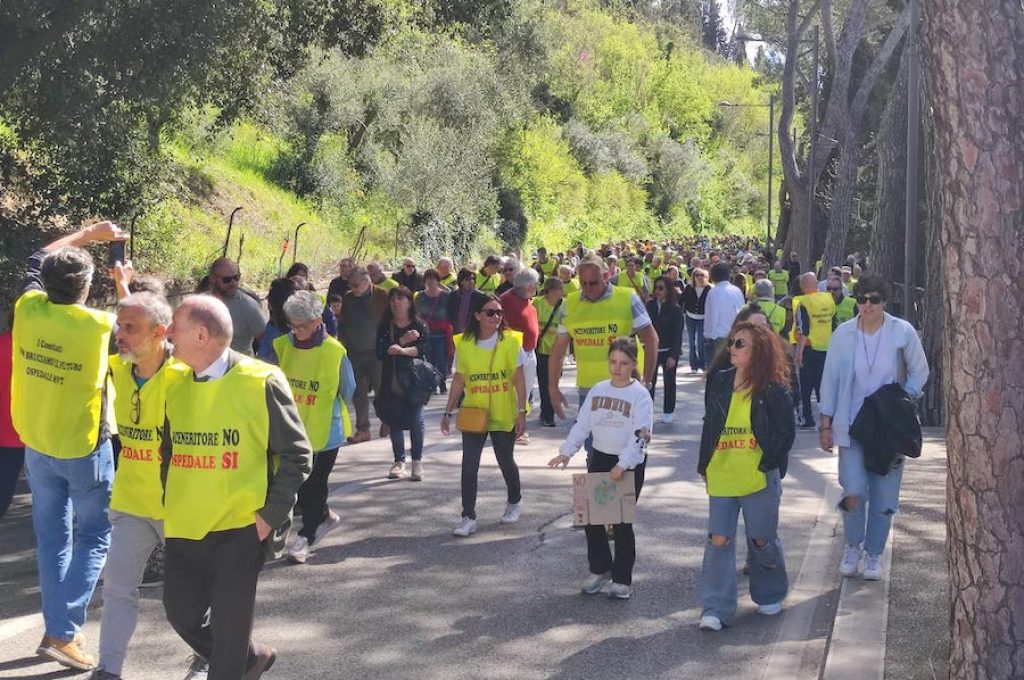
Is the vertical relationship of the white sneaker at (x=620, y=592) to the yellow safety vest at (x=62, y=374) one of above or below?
below

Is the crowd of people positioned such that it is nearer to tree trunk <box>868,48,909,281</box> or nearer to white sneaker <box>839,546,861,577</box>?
white sneaker <box>839,546,861,577</box>

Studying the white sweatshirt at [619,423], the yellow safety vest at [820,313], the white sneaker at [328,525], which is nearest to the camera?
the white sweatshirt at [619,423]

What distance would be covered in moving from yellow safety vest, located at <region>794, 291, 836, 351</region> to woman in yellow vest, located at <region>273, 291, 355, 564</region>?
Answer: 7280mm

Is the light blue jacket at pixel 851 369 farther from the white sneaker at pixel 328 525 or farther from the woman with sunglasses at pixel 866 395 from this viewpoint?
the white sneaker at pixel 328 525

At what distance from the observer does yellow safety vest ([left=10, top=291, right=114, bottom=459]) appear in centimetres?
650

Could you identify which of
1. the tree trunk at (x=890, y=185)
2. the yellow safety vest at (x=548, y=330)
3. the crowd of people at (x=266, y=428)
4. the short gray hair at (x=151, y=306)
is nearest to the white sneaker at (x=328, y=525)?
the crowd of people at (x=266, y=428)

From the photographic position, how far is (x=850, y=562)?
816 centimetres

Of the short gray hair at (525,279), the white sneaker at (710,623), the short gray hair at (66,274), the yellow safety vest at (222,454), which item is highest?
the short gray hair at (66,274)

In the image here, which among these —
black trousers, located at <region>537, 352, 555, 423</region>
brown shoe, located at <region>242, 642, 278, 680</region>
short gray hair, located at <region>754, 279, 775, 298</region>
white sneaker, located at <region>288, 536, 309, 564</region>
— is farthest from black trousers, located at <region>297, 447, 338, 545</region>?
short gray hair, located at <region>754, 279, 775, 298</region>

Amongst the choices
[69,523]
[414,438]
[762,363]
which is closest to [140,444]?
[69,523]

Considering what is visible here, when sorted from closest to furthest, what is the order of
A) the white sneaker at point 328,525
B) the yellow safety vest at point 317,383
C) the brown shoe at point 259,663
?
1. the brown shoe at point 259,663
2. the yellow safety vest at point 317,383
3. the white sneaker at point 328,525

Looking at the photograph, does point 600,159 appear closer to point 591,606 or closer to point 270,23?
point 270,23

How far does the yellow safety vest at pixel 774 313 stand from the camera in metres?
14.4

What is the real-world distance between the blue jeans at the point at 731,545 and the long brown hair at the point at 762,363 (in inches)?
18.4
